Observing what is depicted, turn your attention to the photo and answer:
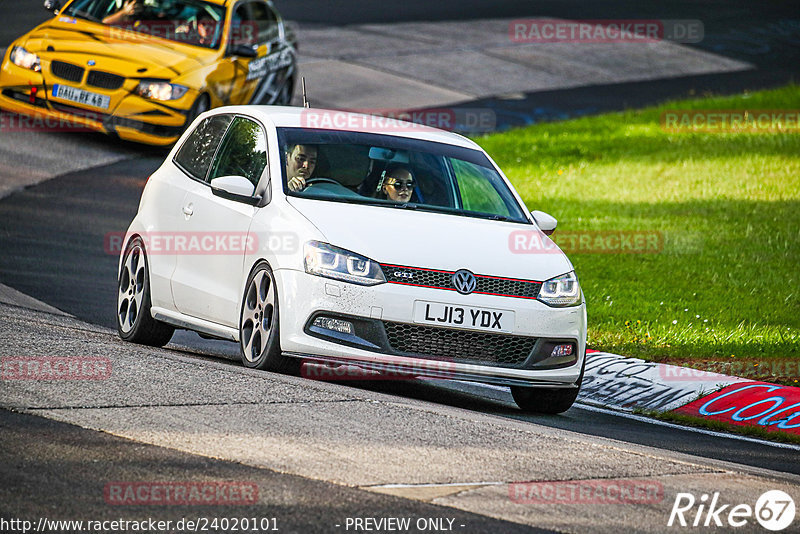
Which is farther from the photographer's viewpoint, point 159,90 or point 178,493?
point 159,90

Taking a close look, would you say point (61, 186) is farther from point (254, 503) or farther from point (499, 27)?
point (499, 27)

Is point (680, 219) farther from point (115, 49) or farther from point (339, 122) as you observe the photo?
point (339, 122)

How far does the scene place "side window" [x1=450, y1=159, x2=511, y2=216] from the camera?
9.63 meters

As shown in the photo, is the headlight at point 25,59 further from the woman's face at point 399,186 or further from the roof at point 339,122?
the woman's face at point 399,186

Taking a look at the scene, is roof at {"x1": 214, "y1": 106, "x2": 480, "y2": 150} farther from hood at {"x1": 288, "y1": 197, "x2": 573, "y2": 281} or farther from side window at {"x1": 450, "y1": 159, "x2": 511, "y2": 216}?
hood at {"x1": 288, "y1": 197, "x2": 573, "y2": 281}

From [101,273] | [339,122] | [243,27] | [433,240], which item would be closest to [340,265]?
[433,240]

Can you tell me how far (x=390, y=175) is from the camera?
9578 millimetres

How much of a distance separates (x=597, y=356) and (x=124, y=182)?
7.66 meters

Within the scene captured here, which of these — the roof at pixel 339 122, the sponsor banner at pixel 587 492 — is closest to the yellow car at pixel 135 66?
the roof at pixel 339 122

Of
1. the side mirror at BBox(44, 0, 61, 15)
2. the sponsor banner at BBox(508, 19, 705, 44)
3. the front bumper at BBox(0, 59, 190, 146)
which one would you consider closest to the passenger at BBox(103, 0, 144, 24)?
the side mirror at BBox(44, 0, 61, 15)

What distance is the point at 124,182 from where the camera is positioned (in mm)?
16844

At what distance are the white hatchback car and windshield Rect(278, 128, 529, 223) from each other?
12mm

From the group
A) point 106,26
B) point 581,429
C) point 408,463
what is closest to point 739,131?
point 106,26

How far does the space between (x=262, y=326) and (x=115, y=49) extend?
9.83m
